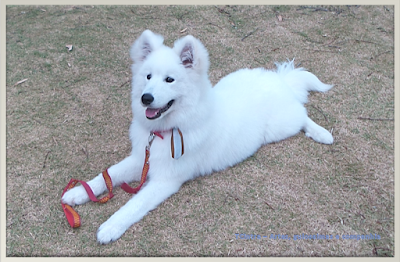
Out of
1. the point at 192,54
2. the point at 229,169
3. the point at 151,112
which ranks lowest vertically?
the point at 229,169

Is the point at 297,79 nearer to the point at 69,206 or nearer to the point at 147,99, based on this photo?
the point at 147,99

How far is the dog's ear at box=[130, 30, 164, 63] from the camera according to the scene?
Answer: 7.09ft

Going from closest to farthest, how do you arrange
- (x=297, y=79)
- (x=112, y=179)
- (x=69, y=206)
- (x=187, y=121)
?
(x=187, y=121)
(x=69, y=206)
(x=112, y=179)
(x=297, y=79)

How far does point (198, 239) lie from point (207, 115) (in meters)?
0.95

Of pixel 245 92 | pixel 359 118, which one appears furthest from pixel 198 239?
pixel 359 118

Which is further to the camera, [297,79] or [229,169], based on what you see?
[297,79]

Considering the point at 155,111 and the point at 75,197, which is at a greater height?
the point at 155,111

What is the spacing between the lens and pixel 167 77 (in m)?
2.06

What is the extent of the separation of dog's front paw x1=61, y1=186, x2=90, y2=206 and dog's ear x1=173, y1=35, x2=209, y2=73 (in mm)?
1336

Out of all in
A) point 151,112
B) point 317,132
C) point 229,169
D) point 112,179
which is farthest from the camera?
point 317,132

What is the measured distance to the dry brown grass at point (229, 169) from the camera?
2204mm

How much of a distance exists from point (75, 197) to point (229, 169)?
135 cm

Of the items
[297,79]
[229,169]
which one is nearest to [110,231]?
[229,169]

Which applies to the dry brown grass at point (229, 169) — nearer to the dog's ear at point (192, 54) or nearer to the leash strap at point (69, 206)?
the leash strap at point (69, 206)
